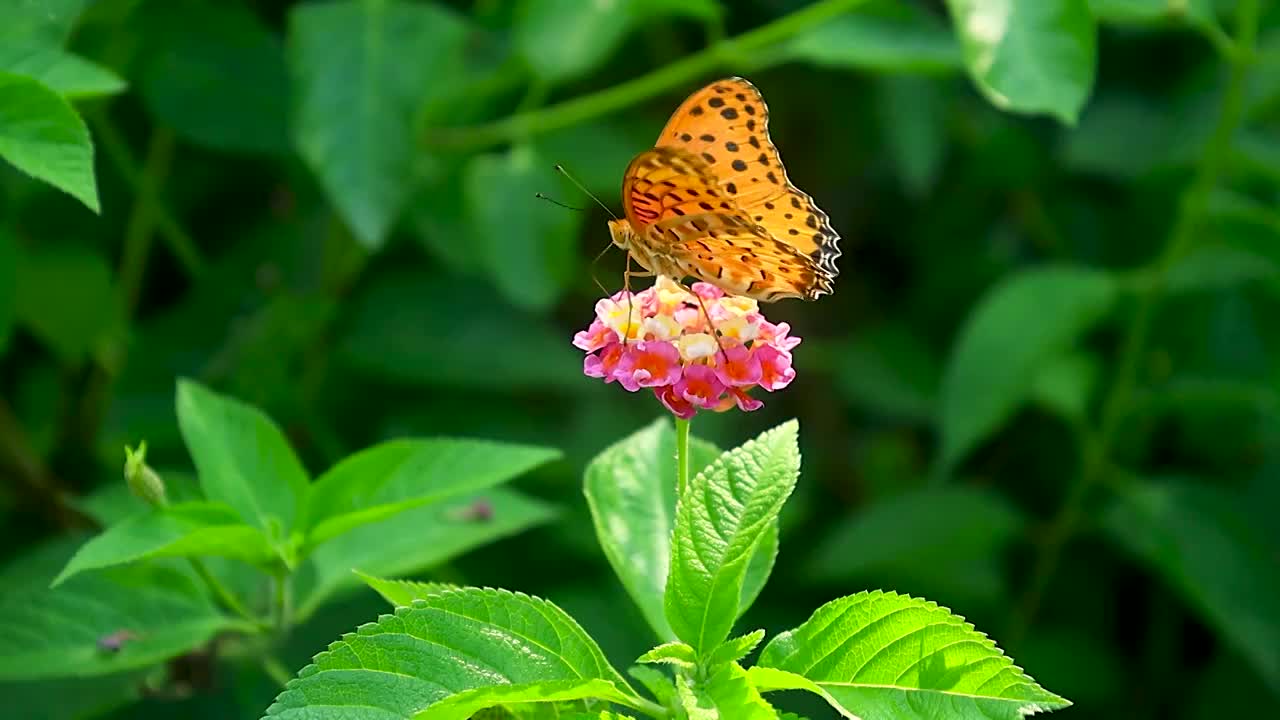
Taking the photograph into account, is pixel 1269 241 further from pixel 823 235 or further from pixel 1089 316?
pixel 823 235

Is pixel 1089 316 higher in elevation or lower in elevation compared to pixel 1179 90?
lower

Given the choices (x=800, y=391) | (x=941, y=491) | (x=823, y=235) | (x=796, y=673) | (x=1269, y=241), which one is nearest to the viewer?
(x=796, y=673)

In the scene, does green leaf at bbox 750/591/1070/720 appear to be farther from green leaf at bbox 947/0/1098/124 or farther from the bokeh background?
the bokeh background

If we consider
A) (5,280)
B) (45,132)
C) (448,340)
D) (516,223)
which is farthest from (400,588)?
(448,340)

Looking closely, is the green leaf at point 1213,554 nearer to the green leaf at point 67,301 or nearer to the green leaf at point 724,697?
the green leaf at point 724,697

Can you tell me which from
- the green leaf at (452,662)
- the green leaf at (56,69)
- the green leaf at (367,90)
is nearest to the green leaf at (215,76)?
the green leaf at (367,90)

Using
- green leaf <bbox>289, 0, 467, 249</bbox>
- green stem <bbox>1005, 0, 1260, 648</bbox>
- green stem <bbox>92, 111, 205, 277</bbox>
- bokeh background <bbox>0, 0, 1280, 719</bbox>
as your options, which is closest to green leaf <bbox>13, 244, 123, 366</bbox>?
bokeh background <bbox>0, 0, 1280, 719</bbox>

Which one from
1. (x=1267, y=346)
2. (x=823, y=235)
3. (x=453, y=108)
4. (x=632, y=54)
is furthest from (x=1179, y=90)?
(x=823, y=235)
